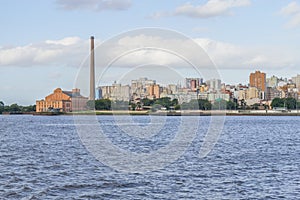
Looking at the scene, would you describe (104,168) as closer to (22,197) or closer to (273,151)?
(22,197)

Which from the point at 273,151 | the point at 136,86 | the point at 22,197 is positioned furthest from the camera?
the point at 136,86

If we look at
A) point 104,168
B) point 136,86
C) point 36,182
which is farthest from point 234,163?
point 136,86

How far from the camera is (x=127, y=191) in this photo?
26.7m

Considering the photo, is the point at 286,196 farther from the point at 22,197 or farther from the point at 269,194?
the point at 22,197

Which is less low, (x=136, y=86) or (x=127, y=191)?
(x=136, y=86)

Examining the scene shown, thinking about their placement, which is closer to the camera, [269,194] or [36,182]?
[269,194]

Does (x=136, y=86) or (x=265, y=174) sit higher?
(x=136, y=86)

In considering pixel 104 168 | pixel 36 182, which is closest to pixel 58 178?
pixel 36 182

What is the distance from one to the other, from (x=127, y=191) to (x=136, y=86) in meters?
128

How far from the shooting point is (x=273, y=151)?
48875 millimetres

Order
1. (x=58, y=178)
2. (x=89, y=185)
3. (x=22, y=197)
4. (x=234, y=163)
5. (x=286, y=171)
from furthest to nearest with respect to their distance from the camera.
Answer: (x=234, y=163) < (x=286, y=171) < (x=58, y=178) < (x=89, y=185) < (x=22, y=197)

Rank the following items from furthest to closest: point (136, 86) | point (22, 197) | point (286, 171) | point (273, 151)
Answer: point (136, 86) → point (273, 151) → point (286, 171) → point (22, 197)

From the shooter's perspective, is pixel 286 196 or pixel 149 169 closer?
pixel 286 196

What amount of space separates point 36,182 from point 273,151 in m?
25.0
